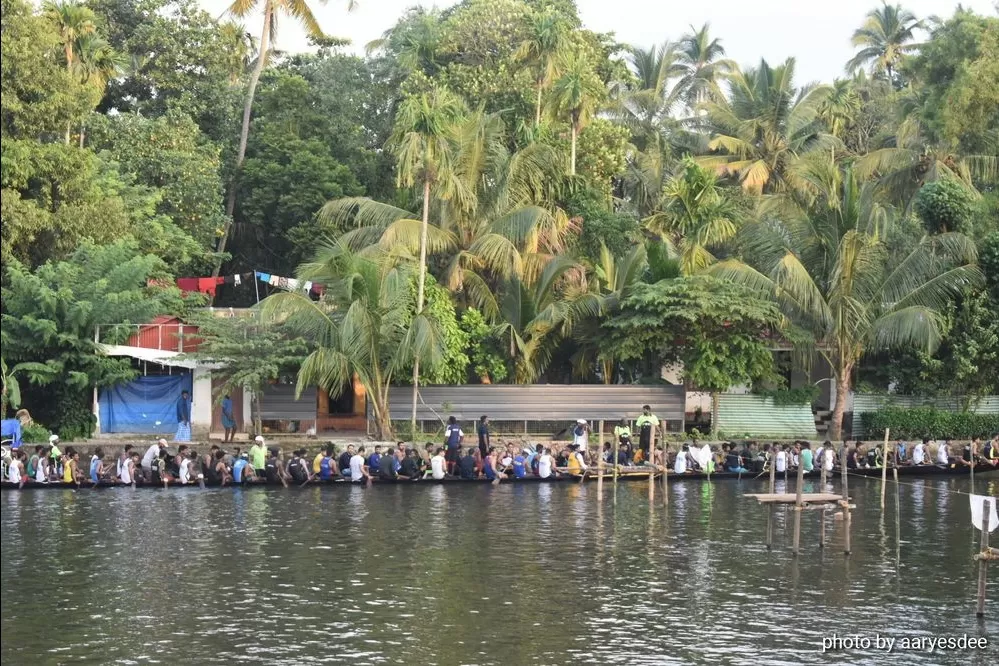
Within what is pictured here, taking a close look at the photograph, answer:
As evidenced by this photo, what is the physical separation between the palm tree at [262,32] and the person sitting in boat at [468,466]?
14.4m

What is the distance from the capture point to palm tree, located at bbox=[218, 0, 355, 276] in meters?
44.0

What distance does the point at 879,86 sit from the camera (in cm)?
5878

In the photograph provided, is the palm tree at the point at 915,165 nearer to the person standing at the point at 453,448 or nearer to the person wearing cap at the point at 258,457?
the person standing at the point at 453,448

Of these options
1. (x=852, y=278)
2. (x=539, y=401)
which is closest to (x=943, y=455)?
(x=852, y=278)

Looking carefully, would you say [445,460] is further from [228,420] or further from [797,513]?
[797,513]

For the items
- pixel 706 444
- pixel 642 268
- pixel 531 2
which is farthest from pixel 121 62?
pixel 706 444

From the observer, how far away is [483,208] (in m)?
38.3

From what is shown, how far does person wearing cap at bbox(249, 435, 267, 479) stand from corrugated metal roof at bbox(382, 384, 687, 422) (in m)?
5.31

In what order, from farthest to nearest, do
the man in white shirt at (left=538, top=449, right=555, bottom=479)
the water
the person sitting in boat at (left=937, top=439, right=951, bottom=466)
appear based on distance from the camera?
the person sitting in boat at (left=937, top=439, right=951, bottom=466) < the man in white shirt at (left=538, top=449, right=555, bottom=479) < the water

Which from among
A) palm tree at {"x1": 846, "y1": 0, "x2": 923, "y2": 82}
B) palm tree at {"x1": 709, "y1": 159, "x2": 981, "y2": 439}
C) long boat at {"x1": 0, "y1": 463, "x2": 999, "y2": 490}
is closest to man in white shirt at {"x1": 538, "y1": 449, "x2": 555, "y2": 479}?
long boat at {"x1": 0, "y1": 463, "x2": 999, "y2": 490}

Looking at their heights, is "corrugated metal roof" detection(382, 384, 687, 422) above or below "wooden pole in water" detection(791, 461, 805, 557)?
above

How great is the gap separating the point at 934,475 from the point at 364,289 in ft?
52.9

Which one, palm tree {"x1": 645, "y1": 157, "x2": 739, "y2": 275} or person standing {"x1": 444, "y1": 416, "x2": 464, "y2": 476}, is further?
palm tree {"x1": 645, "y1": 157, "x2": 739, "y2": 275}

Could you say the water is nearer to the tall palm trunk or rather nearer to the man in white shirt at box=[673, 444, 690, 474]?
the man in white shirt at box=[673, 444, 690, 474]
